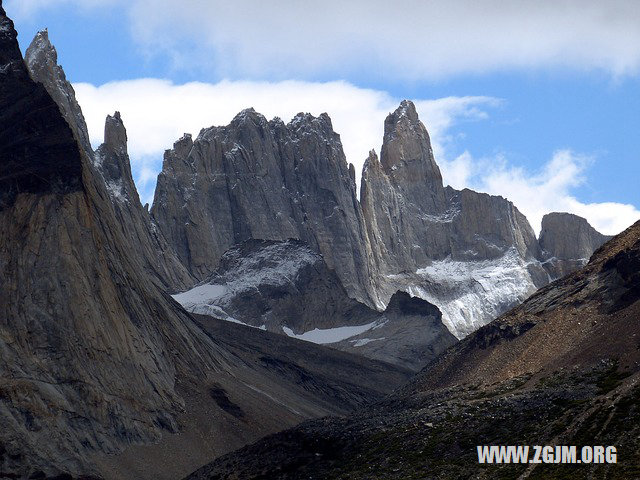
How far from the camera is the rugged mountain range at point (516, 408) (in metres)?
117

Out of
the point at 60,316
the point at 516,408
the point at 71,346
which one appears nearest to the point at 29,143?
the point at 60,316

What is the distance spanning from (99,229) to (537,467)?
312 ft

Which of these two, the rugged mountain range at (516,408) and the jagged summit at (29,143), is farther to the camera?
the jagged summit at (29,143)

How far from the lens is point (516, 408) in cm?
12825

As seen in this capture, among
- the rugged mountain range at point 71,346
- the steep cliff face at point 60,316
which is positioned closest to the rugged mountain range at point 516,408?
the rugged mountain range at point 71,346

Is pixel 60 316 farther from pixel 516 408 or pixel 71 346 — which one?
pixel 516 408

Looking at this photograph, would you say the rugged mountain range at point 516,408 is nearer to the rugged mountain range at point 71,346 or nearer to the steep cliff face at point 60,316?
the rugged mountain range at point 71,346

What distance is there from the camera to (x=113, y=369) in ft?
590

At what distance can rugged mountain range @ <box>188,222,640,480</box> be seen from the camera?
117 meters

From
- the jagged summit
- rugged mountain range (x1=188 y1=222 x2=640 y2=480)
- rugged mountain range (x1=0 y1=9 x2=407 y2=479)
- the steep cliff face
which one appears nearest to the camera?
rugged mountain range (x1=188 y1=222 x2=640 y2=480)

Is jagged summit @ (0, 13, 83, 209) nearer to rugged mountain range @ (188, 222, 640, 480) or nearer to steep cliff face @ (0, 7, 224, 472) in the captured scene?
steep cliff face @ (0, 7, 224, 472)

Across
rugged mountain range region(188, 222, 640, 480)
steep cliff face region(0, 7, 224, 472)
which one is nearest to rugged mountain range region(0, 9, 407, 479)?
steep cliff face region(0, 7, 224, 472)

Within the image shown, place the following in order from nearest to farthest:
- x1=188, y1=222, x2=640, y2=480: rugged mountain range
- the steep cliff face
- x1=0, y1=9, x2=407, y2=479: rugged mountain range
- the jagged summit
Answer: x1=188, y1=222, x2=640, y2=480: rugged mountain range
x1=0, y1=9, x2=407, y2=479: rugged mountain range
the steep cliff face
the jagged summit

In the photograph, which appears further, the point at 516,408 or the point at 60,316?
the point at 60,316
